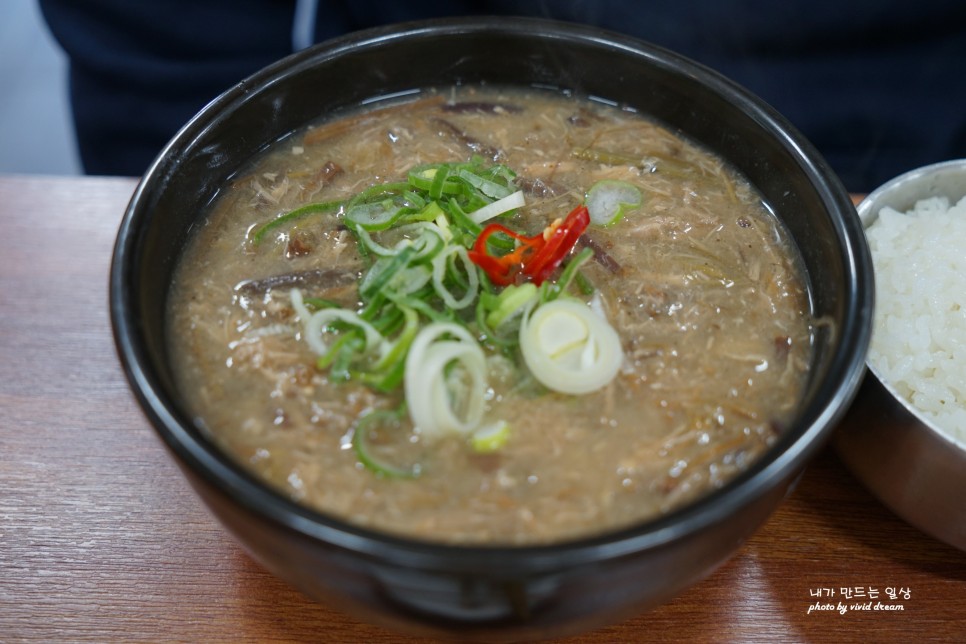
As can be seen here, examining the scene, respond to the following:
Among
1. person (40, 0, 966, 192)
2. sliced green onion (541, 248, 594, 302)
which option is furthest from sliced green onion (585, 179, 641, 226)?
person (40, 0, 966, 192)

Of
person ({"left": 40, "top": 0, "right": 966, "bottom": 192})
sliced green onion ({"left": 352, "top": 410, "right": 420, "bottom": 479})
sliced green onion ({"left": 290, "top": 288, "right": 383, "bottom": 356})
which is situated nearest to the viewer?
sliced green onion ({"left": 352, "top": 410, "right": 420, "bottom": 479})

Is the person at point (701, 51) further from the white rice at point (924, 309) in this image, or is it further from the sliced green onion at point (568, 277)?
the sliced green onion at point (568, 277)

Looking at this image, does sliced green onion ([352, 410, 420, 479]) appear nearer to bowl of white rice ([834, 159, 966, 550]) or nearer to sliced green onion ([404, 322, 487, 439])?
sliced green onion ([404, 322, 487, 439])

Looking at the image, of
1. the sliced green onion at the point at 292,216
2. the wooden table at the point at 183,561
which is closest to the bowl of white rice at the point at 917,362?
the wooden table at the point at 183,561

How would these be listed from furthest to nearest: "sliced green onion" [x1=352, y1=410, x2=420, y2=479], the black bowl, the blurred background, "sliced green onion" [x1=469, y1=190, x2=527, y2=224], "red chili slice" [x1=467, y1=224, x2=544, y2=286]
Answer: the blurred background, "sliced green onion" [x1=469, y1=190, x2=527, y2=224], "red chili slice" [x1=467, y1=224, x2=544, y2=286], "sliced green onion" [x1=352, y1=410, x2=420, y2=479], the black bowl

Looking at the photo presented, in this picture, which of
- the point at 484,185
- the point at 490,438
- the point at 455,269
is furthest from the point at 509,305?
the point at 484,185

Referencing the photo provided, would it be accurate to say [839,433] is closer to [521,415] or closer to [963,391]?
[963,391]

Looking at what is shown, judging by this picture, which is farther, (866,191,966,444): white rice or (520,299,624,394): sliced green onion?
(866,191,966,444): white rice
